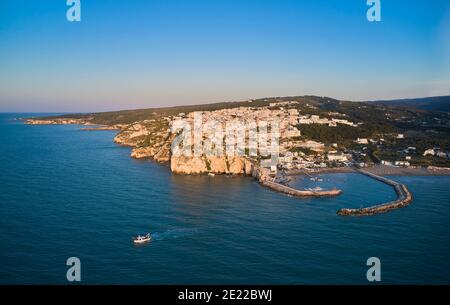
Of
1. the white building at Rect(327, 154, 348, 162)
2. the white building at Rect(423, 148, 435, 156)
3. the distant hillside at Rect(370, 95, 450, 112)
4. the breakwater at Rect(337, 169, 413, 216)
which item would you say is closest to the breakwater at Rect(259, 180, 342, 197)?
the breakwater at Rect(337, 169, 413, 216)

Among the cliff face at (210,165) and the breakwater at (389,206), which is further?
the cliff face at (210,165)

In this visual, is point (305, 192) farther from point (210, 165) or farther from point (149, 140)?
point (149, 140)

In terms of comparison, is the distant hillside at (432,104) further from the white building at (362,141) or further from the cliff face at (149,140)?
the cliff face at (149,140)

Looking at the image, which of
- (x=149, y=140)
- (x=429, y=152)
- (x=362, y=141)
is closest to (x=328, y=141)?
(x=362, y=141)

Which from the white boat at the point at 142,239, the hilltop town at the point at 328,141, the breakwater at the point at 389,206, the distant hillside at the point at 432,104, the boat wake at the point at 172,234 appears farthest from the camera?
the distant hillside at the point at 432,104

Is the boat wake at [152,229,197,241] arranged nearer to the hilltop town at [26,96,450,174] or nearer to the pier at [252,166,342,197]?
the pier at [252,166,342,197]

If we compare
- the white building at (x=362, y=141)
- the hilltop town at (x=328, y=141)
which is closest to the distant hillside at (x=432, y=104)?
the hilltop town at (x=328, y=141)
